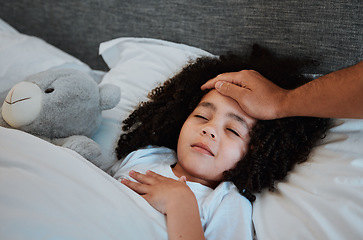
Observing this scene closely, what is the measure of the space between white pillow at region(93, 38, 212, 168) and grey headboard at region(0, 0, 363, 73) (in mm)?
69

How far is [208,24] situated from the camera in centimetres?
134

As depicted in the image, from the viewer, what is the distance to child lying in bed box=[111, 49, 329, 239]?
865mm

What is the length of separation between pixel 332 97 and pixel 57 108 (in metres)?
0.70

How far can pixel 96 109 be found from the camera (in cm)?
105

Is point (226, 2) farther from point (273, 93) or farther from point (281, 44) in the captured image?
point (273, 93)

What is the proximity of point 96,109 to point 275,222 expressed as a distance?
1.96 ft

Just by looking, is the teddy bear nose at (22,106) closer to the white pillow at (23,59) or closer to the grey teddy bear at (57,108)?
the grey teddy bear at (57,108)

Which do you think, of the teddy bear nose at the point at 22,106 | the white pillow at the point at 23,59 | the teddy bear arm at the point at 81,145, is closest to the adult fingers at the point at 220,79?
the teddy bear arm at the point at 81,145

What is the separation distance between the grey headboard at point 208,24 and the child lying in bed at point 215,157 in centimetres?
10

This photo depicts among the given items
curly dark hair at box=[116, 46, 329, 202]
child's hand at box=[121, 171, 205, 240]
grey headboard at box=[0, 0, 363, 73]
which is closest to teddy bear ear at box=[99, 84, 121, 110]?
curly dark hair at box=[116, 46, 329, 202]

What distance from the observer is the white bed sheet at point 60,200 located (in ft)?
2.05

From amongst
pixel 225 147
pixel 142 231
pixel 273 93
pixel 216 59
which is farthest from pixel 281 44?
pixel 142 231

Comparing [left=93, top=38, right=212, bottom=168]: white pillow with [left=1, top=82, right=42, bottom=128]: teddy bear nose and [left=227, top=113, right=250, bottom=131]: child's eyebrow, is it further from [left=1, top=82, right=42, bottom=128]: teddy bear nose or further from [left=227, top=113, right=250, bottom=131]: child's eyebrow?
[left=227, top=113, right=250, bottom=131]: child's eyebrow

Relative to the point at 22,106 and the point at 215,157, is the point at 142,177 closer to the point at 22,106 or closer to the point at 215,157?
the point at 215,157
